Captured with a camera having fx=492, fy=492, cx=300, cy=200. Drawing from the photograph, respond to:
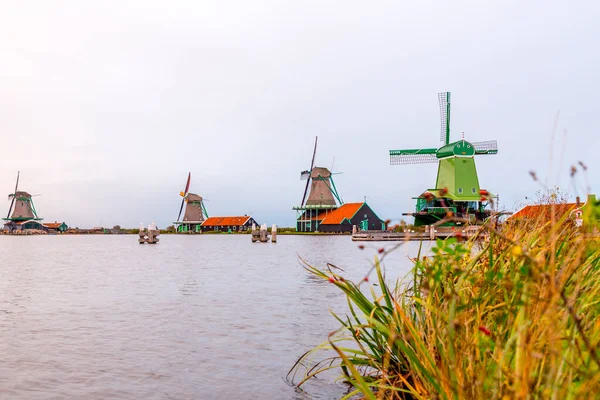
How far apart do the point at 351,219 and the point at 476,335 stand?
64655 millimetres

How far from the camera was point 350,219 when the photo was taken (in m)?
66.8

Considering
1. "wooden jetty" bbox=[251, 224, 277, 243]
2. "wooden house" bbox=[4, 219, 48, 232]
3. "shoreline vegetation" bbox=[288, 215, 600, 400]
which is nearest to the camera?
"shoreline vegetation" bbox=[288, 215, 600, 400]

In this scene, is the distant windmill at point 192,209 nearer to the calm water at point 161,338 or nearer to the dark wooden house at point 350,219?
the dark wooden house at point 350,219

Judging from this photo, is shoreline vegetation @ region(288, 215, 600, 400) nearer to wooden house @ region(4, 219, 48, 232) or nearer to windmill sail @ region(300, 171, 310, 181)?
windmill sail @ region(300, 171, 310, 181)

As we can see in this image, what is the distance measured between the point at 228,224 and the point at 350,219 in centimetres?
2868

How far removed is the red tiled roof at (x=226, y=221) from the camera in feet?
283

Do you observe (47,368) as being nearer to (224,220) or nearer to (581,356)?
(581,356)

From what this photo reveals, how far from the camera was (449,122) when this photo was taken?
168 feet

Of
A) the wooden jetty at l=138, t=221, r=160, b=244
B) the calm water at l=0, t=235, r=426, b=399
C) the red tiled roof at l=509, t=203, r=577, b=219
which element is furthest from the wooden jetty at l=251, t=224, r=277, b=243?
the red tiled roof at l=509, t=203, r=577, b=219

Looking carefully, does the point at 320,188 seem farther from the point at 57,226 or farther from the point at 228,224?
the point at 57,226

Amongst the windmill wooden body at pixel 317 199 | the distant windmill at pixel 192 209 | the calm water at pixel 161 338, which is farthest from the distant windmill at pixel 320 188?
the calm water at pixel 161 338

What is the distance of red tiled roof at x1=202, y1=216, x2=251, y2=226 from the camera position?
86.2 meters

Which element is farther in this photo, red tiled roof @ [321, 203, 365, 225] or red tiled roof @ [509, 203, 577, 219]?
red tiled roof @ [321, 203, 365, 225]

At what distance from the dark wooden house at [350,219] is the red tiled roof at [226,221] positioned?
A: 1974 cm
